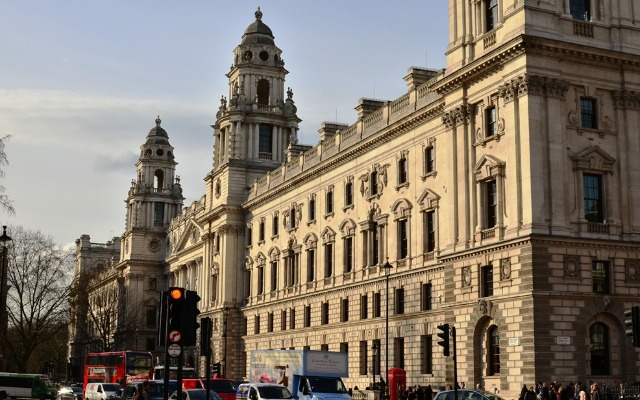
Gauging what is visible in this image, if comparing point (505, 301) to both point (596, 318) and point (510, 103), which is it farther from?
point (510, 103)

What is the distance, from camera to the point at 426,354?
55844 millimetres

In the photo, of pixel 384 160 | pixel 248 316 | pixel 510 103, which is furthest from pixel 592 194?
pixel 248 316

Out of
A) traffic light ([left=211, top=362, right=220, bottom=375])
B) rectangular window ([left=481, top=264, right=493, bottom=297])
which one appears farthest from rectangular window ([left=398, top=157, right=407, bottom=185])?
traffic light ([left=211, top=362, right=220, bottom=375])

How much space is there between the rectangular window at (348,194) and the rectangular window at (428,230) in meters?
11.6

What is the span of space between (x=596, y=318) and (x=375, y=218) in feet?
70.3

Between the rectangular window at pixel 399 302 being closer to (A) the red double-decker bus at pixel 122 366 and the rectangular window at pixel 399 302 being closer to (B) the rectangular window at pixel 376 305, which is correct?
(B) the rectangular window at pixel 376 305

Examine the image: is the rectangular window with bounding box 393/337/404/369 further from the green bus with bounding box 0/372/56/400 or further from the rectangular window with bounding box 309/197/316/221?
the green bus with bounding box 0/372/56/400

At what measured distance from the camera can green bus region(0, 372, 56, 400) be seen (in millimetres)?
65500

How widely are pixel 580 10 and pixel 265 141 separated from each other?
48.4 m

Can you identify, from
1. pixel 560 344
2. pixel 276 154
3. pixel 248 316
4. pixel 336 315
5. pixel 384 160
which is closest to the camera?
pixel 560 344

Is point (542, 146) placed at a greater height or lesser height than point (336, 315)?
greater

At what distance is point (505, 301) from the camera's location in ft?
145

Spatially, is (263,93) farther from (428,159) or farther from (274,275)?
(428,159)

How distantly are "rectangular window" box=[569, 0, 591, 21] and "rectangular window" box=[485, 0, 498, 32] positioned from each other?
11.8 feet
